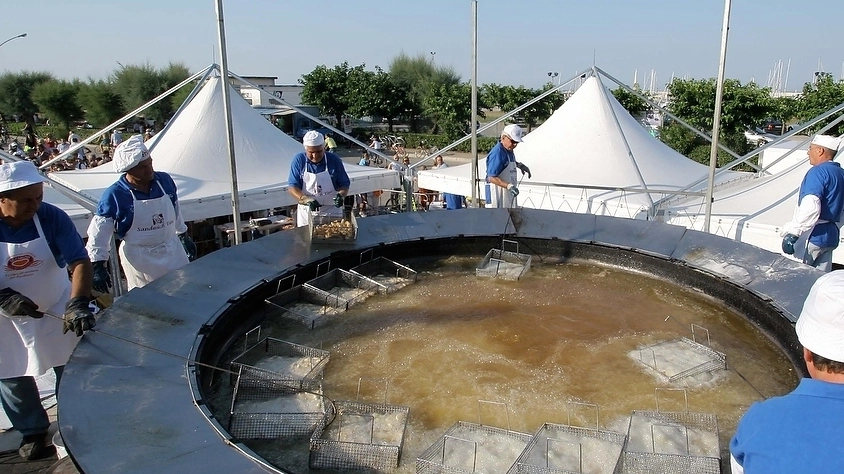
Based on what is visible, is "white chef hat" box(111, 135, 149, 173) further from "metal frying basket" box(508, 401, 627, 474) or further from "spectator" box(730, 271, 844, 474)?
"spectator" box(730, 271, 844, 474)

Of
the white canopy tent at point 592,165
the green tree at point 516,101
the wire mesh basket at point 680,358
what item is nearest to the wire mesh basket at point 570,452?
the wire mesh basket at point 680,358

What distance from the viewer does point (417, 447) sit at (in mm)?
2102

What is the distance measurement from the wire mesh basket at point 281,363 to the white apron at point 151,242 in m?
1.12

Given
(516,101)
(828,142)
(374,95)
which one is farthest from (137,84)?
(828,142)

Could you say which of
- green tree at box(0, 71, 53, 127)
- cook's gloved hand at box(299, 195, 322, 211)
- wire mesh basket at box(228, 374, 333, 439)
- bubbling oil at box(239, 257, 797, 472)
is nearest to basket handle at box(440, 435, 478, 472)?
bubbling oil at box(239, 257, 797, 472)

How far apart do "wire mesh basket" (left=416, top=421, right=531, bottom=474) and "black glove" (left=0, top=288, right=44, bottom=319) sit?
6.16 ft

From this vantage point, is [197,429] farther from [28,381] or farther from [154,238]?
[154,238]

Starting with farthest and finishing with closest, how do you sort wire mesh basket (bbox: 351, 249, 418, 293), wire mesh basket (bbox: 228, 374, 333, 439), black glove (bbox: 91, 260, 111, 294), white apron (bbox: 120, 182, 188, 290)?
wire mesh basket (bbox: 351, 249, 418, 293), white apron (bbox: 120, 182, 188, 290), black glove (bbox: 91, 260, 111, 294), wire mesh basket (bbox: 228, 374, 333, 439)

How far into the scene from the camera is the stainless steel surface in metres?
1.70

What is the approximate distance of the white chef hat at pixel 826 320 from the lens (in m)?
1.14

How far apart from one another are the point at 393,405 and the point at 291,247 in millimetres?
1721

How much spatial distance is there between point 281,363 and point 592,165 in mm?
6019

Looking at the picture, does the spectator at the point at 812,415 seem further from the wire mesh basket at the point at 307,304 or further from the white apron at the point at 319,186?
the white apron at the point at 319,186

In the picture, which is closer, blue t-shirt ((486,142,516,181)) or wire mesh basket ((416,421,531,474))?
wire mesh basket ((416,421,531,474))
